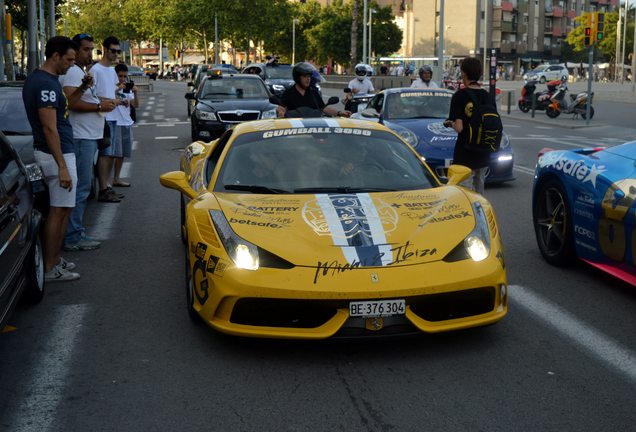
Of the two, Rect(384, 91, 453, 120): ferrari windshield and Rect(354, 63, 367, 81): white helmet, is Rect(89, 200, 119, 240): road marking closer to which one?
Rect(384, 91, 453, 120): ferrari windshield

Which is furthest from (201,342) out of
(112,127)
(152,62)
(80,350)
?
(152,62)

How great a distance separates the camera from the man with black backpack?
782 centimetres

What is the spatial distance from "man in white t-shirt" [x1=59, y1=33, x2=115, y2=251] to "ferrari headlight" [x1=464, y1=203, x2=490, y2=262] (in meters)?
4.06

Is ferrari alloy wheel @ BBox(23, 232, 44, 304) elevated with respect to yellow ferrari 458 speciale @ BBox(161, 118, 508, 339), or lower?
lower

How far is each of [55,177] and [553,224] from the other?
404 centimetres

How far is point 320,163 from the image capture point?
6066 millimetres

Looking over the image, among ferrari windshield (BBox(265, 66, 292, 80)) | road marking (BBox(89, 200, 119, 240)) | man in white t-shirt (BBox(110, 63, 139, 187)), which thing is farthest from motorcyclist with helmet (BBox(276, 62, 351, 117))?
ferrari windshield (BBox(265, 66, 292, 80))

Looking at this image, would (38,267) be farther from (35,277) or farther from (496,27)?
(496,27)

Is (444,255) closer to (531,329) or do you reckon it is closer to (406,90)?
(531,329)

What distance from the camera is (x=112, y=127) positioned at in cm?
1107

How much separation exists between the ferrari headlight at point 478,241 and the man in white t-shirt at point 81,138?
4.06 metres

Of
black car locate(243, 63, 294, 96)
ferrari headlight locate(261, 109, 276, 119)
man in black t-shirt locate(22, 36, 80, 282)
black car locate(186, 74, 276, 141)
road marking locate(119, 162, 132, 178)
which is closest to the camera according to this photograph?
man in black t-shirt locate(22, 36, 80, 282)

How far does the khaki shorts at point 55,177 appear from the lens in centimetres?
681

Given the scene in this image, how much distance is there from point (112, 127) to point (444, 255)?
7045mm
